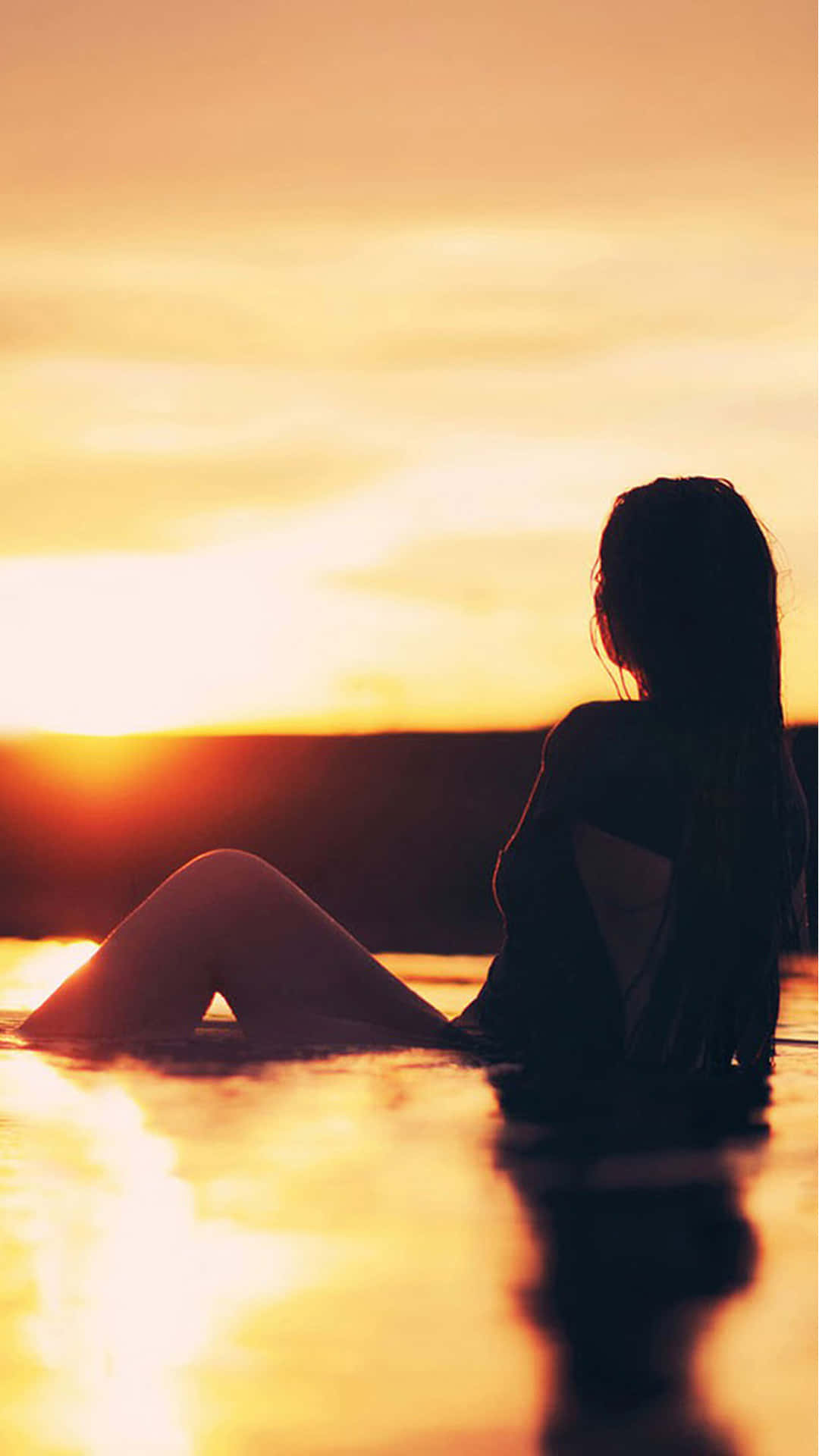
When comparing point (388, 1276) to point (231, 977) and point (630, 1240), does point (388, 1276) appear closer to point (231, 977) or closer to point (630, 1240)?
point (630, 1240)

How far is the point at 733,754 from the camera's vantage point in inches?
112

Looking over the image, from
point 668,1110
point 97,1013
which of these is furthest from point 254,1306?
point 97,1013

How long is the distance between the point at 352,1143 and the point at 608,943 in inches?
24.0

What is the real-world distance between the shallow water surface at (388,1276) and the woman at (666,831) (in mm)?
166

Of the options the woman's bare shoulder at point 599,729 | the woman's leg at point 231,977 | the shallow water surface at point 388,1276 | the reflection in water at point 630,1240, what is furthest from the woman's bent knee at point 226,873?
the woman's bare shoulder at point 599,729

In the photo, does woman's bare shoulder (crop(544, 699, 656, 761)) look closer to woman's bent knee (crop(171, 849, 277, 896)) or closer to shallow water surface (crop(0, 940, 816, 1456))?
shallow water surface (crop(0, 940, 816, 1456))

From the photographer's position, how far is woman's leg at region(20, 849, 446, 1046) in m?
3.28

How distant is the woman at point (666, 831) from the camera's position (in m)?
2.84

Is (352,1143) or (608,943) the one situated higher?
(608,943)

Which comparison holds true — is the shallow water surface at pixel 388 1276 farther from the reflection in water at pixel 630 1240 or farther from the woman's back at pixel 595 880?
the woman's back at pixel 595 880

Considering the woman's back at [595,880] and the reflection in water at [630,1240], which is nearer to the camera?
the reflection in water at [630,1240]

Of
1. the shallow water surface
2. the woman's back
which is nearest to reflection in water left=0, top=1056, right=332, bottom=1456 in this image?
the shallow water surface

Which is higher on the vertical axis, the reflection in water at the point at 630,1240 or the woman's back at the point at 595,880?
the woman's back at the point at 595,880

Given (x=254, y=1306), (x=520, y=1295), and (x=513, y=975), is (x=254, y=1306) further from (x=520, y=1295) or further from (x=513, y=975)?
(x=513, y=975)
